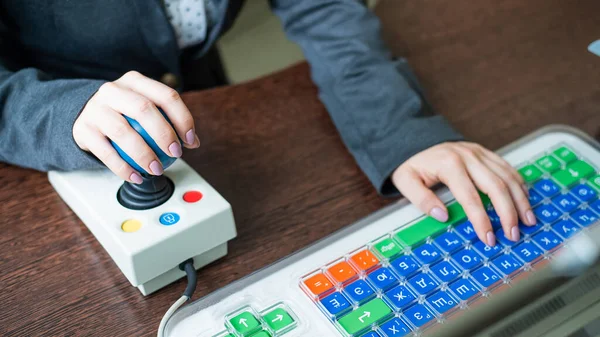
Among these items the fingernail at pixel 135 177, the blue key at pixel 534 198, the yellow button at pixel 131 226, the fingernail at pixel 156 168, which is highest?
the fingernail at pixel 156 168

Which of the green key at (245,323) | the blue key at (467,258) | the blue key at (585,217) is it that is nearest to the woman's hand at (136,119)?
the green key at (245,323)

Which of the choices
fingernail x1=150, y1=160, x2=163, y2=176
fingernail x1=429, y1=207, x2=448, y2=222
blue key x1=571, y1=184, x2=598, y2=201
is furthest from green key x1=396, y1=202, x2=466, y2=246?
fingernail x1=150, y1=160, x2=163, y2=176

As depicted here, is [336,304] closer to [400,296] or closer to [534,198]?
[400,296]

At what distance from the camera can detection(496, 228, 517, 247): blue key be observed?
54 centimetres

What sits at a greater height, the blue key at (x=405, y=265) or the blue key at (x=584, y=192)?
the blue key at (x=584, y=192)

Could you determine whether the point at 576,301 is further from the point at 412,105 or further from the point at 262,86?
the point at 262,86

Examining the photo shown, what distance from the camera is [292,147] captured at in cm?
67

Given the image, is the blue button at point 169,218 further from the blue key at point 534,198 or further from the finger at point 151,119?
the blue key at point 534,198

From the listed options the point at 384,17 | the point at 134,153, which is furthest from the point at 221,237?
the point at 384,17

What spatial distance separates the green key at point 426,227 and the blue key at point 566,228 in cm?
8

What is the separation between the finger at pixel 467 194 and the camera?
545mm

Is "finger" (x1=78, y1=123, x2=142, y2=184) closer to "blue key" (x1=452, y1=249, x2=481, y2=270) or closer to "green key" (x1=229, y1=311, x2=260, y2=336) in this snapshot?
"green key" (x1=229, y1=311, x2=260, y2=336)

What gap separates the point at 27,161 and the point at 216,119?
201 millimetres

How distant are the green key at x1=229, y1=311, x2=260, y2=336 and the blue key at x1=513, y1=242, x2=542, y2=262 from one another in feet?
0.75
